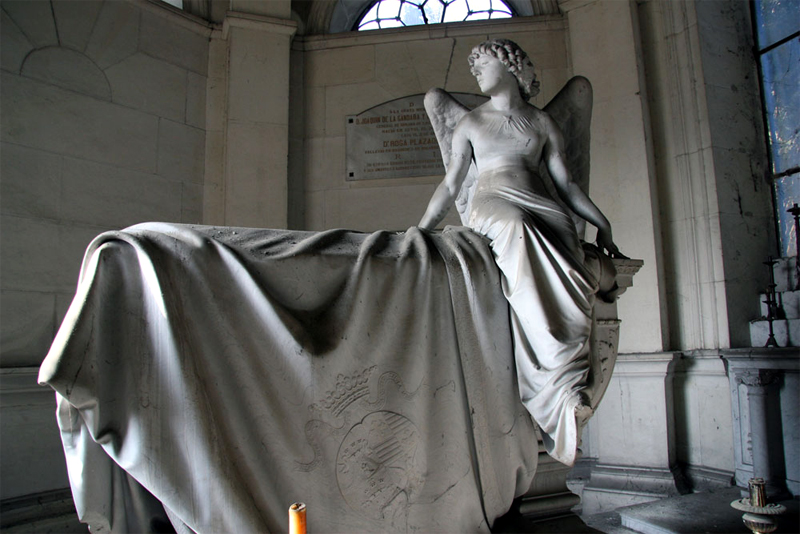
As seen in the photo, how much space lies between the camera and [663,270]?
3.72m

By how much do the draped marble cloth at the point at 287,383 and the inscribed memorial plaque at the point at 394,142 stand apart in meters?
2.49

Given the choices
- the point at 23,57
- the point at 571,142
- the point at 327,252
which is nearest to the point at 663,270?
the point at 571,142

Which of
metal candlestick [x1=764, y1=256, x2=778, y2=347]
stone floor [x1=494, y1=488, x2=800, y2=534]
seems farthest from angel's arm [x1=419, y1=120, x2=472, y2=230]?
metal candlestick [x1=764, y1=256, x2=778, y2=347]

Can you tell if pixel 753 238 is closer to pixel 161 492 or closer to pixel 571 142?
pixel 571 142

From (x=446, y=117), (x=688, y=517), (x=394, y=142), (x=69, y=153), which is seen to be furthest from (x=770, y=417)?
(x=69, y=153)

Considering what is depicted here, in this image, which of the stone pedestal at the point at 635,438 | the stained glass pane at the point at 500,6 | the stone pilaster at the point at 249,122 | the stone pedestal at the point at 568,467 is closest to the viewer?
the stone pedestal at the point at 568,467

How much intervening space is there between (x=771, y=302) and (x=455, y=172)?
2.26 m

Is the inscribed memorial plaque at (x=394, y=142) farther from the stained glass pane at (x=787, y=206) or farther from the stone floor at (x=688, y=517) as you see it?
the stone floor at (x=688, y=517)

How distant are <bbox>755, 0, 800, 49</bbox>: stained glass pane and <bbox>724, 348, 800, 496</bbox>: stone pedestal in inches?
83.5

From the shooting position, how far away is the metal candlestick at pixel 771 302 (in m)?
3.28

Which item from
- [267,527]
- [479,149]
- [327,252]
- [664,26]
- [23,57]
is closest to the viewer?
[267,527]

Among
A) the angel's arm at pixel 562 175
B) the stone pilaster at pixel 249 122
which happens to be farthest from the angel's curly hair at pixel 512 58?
the stone pilaster at pixel 249 122

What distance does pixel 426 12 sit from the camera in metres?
4.84

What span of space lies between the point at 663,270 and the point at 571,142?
4.99ft
